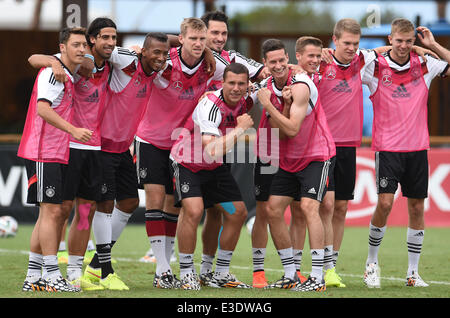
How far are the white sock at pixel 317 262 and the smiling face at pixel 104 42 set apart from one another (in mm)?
2735

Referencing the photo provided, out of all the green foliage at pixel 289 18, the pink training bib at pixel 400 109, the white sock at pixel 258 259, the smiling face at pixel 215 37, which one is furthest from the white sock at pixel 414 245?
the green foliage at pixel 289 18

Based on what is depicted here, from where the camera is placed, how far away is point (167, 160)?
8484 millimetres

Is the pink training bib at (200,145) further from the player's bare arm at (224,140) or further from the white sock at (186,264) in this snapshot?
the white sock at (186,264)

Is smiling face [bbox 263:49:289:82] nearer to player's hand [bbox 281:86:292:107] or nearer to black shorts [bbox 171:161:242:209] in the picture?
player's hand [bbox 281:86:292:107]

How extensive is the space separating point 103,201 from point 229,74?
1.78 metres

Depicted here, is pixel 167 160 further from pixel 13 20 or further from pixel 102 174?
pixel 13 20

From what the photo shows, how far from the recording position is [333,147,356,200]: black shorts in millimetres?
8766

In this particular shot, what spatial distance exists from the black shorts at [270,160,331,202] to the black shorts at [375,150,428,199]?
791mm

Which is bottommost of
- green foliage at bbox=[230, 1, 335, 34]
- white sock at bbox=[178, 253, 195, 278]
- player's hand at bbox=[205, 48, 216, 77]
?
white sock at bbox=[178, 253, 195, 278]

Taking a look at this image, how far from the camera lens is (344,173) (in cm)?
878

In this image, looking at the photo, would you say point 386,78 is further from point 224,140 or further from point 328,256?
point 224,140

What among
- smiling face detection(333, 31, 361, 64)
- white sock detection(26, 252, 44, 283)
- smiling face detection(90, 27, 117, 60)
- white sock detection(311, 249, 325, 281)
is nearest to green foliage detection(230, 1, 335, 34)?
smiling face detection(333, 31, 361, 64)

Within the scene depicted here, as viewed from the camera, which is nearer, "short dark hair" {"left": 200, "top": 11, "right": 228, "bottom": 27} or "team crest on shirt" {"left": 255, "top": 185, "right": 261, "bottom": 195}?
"team crest on shirt" {"left": 255, "top": 185, "right": 261, "bottom": 195}

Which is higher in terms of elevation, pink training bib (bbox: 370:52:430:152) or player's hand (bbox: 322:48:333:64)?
player's hand (bbox: 322:48:333:64)
